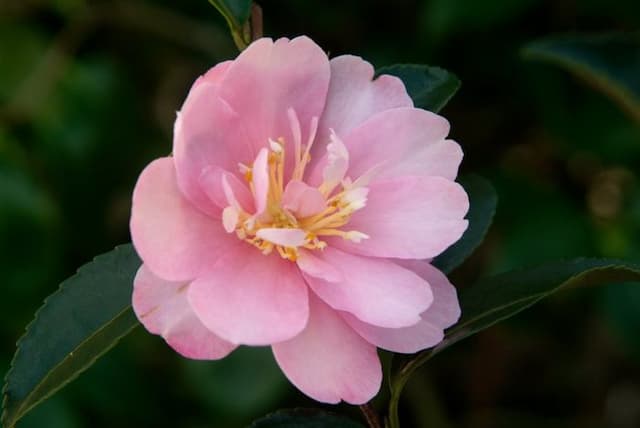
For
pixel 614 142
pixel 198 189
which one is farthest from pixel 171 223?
pixel 614 142

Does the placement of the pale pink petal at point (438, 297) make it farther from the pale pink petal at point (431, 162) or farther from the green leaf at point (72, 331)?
the green leaf at point (72, 331)

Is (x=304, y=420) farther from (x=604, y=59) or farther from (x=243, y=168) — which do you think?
(x=604, y=59)

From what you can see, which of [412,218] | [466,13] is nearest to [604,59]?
[466,13]

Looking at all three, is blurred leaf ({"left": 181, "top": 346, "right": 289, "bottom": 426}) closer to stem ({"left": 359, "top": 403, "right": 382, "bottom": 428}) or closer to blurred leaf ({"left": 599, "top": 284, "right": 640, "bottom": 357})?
blurred leaf ({"left": 599, "top": 284, "right": 640, "bottom": 357})

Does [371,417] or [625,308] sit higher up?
[371,417]

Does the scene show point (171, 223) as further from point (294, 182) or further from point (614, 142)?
point (614, 142)

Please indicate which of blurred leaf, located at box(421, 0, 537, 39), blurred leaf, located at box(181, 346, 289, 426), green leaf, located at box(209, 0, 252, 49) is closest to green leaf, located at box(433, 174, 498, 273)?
green leaf, located at box(209, 0, 252, 49)
